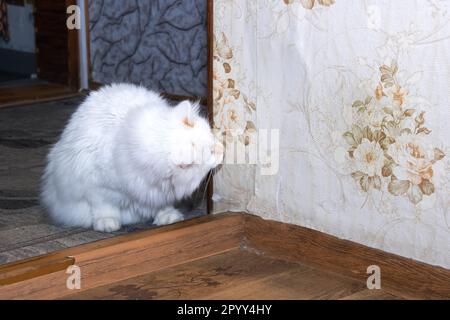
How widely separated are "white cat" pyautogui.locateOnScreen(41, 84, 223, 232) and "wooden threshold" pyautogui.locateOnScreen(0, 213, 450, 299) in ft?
0.55

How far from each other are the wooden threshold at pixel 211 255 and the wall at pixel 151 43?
1.89 m

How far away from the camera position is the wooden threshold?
5.83 feet

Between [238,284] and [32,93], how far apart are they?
2990mm

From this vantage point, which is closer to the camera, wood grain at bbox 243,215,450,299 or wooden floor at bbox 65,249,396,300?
wood grain at bbox 243,215,450,299

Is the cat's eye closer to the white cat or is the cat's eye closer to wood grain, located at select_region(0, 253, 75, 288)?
the white cat

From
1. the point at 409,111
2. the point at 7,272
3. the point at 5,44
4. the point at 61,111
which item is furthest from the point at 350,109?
the point at 5,44

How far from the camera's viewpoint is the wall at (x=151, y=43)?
3990mm
